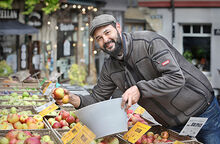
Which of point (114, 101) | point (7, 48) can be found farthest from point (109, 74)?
point (7, 48)

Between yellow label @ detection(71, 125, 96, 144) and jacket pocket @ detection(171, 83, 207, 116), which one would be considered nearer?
yellow label @ detection(71, 125, 96, 144)

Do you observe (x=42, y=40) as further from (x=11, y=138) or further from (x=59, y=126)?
(x=11, y=138)

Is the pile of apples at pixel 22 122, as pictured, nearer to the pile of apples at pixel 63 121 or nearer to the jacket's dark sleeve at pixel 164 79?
the pile of apples at pixel 63 121

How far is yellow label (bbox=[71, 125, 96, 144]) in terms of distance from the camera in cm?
247

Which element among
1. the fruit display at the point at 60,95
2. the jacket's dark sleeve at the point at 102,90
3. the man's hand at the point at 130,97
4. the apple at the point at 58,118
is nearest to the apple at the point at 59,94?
the fruit display at the point at 60,95

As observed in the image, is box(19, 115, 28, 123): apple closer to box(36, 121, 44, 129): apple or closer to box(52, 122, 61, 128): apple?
box(36, 121, 44, 129): apple

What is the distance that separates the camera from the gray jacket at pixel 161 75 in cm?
248

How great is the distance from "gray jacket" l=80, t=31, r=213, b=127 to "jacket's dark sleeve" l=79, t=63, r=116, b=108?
9cm

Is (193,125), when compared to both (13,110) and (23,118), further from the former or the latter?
(13,110)

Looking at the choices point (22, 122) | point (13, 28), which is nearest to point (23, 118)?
point (22, 122)

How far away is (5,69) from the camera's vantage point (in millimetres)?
8453

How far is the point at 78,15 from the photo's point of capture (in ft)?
35.6

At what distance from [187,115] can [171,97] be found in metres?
0.24

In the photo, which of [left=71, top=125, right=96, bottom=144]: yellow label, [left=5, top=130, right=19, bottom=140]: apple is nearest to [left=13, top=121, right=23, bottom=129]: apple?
[left=5, top=130, right=19, bottom=140]: apple
